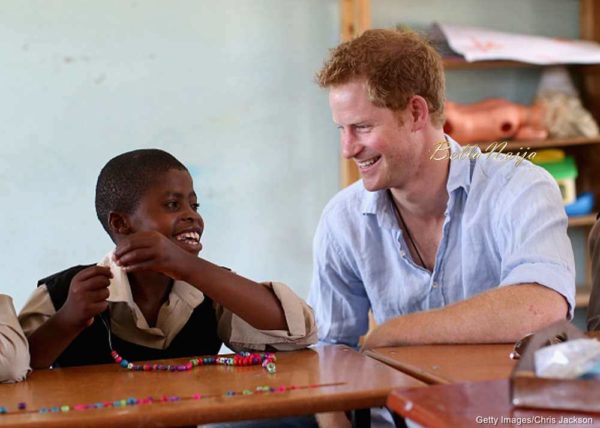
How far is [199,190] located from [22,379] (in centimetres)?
236

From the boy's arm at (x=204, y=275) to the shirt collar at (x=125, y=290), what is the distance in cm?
7

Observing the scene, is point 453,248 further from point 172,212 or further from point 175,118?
point 175,118

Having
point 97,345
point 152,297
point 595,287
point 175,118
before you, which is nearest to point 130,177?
point 152,297

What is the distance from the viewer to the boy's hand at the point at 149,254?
1742mm

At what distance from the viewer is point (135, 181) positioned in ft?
6.74

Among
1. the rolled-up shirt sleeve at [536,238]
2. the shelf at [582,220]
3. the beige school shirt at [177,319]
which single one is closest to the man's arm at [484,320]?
the rolled-up shirt sleeve at [536,238]

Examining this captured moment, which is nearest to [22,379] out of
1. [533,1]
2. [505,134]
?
[505,134]

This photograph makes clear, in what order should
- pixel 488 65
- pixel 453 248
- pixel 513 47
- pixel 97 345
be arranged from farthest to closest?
pixel 488 65, pixel 513 47, pixel 453 248, pixel 97 345

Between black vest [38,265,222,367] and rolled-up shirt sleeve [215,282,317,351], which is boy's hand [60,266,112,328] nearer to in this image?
black vest [38,265,222,367]

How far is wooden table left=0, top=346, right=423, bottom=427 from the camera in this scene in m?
1.30

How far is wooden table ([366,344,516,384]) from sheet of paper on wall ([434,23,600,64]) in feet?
7.75

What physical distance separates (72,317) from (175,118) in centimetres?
227

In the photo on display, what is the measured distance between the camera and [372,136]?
7.56 ft

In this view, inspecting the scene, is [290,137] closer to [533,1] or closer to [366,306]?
[533,1]
